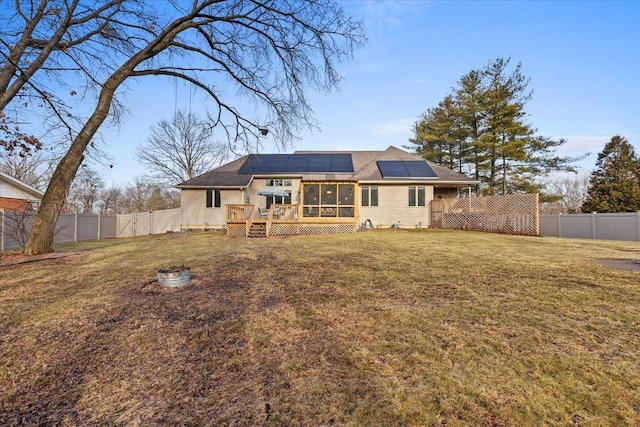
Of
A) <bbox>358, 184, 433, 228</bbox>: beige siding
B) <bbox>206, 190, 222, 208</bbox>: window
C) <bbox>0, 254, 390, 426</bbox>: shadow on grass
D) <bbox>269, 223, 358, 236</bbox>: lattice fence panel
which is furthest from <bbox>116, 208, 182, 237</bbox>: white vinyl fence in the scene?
<bbox>0, 254, 390, 426</bbox>: shadow on grass

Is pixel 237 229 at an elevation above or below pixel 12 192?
below

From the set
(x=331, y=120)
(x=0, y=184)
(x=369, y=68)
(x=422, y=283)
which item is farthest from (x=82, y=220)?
(x=422, y=283)

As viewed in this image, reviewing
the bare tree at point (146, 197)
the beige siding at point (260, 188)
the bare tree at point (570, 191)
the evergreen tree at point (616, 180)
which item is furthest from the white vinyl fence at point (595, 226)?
the bare tree at point (146, 197)

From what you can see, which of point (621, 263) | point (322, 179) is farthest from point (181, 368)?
point (322, 179)

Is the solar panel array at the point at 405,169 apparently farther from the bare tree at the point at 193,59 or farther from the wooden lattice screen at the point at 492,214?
the bare tree at the point at 193,59

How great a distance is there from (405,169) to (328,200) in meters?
6.27

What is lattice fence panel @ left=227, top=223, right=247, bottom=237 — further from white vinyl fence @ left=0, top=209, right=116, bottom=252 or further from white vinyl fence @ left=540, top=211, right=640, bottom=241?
white vinyl fence @ left=540, top=211, right=640, bottom=241

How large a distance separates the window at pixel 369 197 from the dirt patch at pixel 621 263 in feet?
39.5

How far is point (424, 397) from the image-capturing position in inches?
75.5

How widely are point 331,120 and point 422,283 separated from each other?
7.00 m

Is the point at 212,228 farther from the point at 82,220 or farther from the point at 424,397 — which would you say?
the point at 424,397

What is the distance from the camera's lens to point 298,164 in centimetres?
1905

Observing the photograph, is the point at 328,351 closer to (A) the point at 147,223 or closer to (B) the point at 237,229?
(B) the point at 237,229

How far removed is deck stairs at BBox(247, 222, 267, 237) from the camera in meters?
14.2
